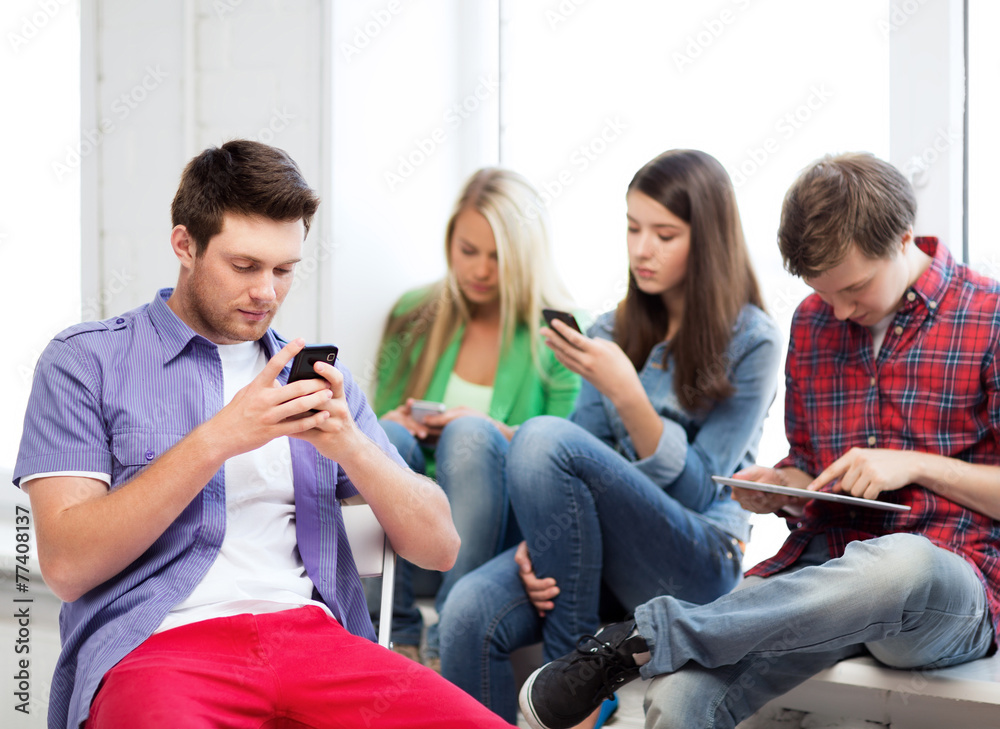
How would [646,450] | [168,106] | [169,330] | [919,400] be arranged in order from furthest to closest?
1. [168,106]
2. [646,450]
3. [919,400]
4. [169,330]

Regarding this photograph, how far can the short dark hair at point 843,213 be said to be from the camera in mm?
1505

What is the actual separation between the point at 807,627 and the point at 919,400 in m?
0.48

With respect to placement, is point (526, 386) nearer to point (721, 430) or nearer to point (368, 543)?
point (721, 430)

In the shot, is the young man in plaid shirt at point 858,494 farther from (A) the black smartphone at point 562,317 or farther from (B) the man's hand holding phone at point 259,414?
(B) the man's hand holding phone at point 259,414

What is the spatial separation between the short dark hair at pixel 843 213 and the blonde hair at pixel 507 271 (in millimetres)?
819

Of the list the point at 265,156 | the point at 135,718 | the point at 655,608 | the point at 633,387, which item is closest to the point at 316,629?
the point at 135,718

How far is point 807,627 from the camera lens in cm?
134

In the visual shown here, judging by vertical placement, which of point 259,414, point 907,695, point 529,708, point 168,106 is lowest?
point 907,695

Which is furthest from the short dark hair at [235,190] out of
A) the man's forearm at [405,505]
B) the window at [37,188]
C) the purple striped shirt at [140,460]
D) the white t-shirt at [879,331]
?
the window at [37,188]

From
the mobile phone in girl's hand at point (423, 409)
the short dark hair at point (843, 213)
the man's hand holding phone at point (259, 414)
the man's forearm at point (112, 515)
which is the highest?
the short dark hair at point (843, 213)

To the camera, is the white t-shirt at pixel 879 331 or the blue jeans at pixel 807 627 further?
the white t-shirt at pixel 879 331

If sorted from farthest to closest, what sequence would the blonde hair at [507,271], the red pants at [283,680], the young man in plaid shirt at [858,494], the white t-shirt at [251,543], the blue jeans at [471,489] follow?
the blonde hair at [507,271]
the blue jeans at [471,489]
the young man in plaid shirt at [858,494]
the white t-shirt at [251,543]
the red pants at [283,680]

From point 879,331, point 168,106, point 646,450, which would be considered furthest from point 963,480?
point 168,106

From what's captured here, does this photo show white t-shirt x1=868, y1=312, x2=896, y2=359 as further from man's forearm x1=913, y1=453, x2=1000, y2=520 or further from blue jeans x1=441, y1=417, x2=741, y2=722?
blue jeans x1=441, y1=417, x2=741, y2=722
